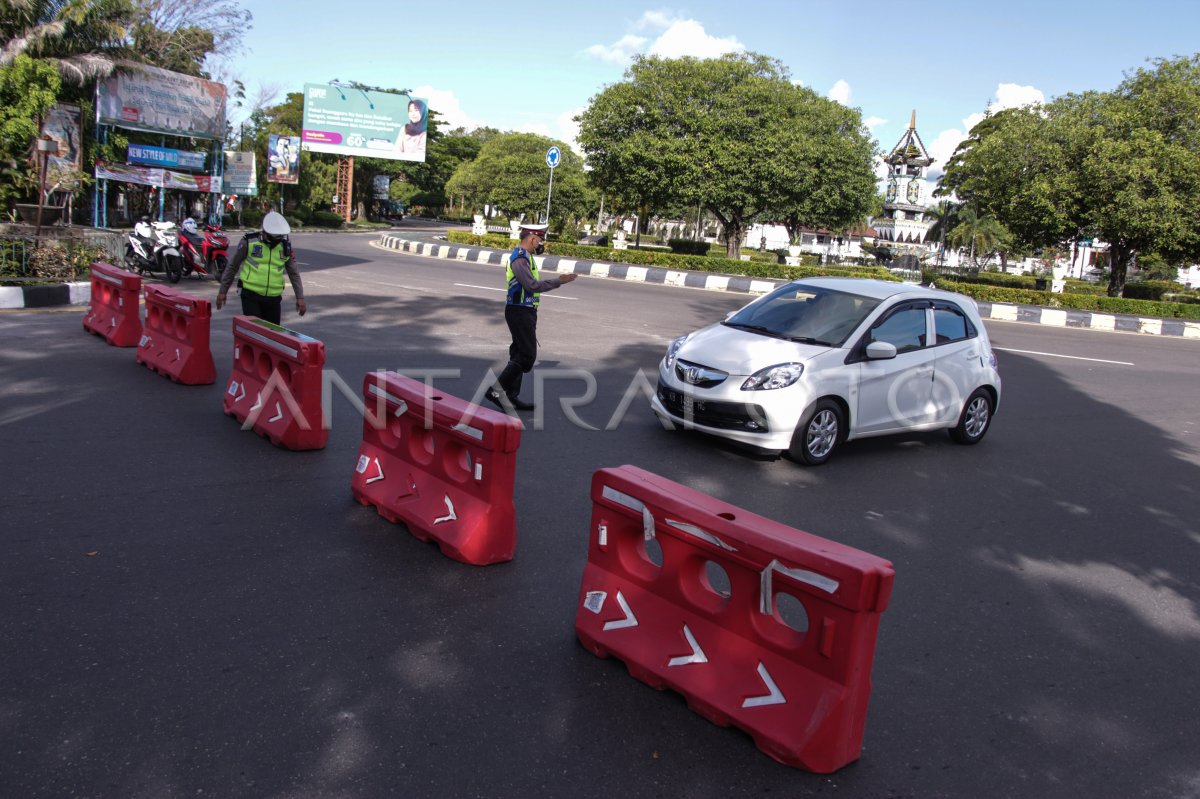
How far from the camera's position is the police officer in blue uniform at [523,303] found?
8.16 meters

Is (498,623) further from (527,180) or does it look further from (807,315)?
(527,180)

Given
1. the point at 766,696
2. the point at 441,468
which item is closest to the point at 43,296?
the point at 441,468

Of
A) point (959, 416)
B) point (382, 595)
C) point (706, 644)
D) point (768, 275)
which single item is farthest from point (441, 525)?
point (768, 275)

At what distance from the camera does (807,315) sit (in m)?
8.12

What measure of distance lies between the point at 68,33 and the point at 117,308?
23743 mm

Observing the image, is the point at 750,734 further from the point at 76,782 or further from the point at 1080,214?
the point at 1080,214

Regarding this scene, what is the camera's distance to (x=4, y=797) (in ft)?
9.19

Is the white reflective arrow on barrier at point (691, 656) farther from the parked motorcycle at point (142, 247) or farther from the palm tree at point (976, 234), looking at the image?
the palm tree at point (976, 234)

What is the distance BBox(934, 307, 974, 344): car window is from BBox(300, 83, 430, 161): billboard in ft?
155

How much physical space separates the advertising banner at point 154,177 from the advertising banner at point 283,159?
14.5 metres

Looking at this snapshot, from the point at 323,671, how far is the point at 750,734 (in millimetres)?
1684

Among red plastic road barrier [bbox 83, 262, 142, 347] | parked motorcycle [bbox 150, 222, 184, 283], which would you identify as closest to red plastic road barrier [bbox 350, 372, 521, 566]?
red plastic road barrier [bbox 83, 262, 142, 347]

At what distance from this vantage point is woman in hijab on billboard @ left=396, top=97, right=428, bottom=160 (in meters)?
51.8

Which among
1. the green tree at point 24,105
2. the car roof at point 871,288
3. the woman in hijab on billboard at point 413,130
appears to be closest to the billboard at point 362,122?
the woman in hijab on billboard at point 413,130
